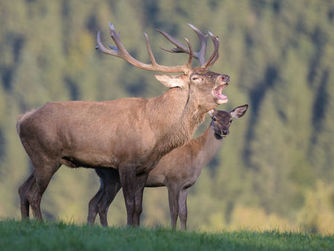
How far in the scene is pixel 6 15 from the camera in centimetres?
11738

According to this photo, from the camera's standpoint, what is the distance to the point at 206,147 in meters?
16.1

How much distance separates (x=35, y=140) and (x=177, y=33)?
8574 cm

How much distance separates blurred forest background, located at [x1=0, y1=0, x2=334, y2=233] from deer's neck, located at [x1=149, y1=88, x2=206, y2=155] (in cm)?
4092

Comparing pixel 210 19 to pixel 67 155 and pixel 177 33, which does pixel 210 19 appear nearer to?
pixel 177 33

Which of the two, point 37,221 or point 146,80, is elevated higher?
point 37,221

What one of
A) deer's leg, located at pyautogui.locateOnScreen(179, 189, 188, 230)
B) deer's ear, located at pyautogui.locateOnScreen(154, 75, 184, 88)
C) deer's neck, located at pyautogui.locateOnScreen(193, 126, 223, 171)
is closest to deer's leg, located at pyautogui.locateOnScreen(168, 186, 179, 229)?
deer's leg, located at pyautogui.locateOnScreen(179, 189, 188, 230)

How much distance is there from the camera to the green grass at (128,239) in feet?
32.4

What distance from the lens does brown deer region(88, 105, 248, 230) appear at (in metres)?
14.1

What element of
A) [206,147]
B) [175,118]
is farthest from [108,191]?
[206,147]

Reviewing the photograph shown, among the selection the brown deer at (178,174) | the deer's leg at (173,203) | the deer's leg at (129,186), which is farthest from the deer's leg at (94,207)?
the deer's leg at (129,186)

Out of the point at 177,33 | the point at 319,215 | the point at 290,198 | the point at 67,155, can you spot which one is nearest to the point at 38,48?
the point at 177,33

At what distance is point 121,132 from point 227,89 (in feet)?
252

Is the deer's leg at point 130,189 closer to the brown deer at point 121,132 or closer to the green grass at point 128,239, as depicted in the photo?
the brown deer at point 121,132

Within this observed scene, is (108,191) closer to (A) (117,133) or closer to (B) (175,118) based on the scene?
(A) (117,133)
